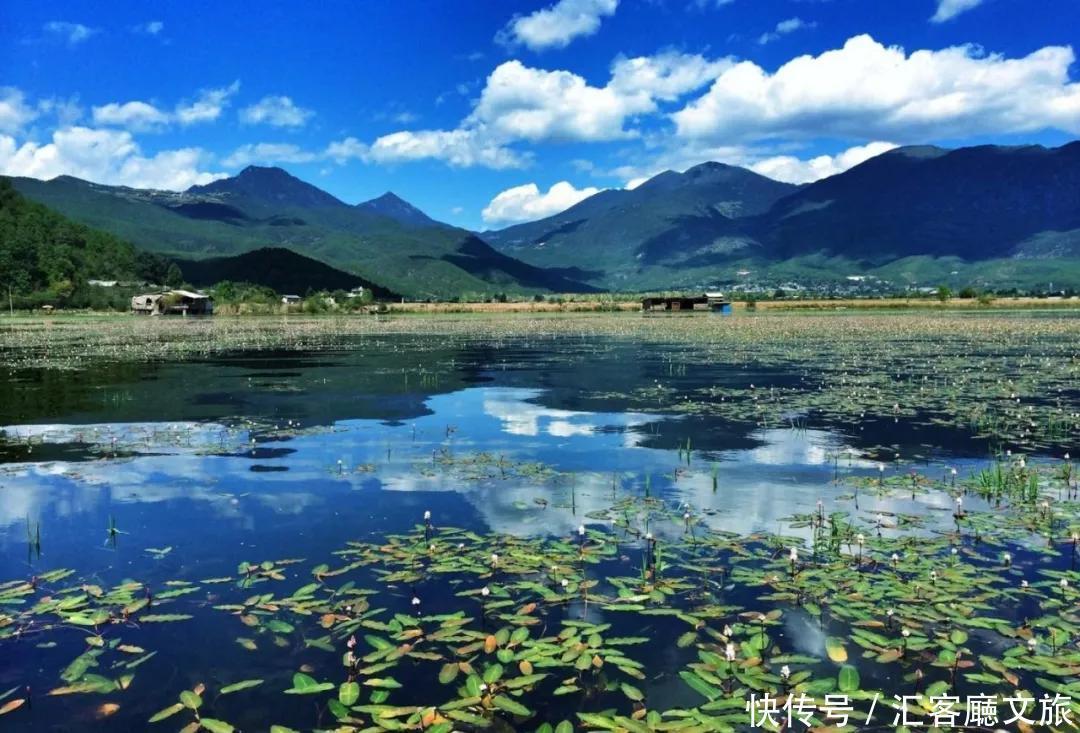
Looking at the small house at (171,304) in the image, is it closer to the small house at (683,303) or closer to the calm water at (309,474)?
the small house at (683,303)

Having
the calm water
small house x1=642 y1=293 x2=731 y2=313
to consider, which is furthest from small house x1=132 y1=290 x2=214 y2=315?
the calm water

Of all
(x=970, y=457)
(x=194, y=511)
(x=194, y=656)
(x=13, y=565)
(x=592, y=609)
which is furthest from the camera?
(x=970, y=457)

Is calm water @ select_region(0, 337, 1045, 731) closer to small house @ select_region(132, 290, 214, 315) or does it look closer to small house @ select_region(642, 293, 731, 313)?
small house @ select_region(132, 290, 214, 315)

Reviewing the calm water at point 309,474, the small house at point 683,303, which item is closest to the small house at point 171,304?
the small house at point 683,303

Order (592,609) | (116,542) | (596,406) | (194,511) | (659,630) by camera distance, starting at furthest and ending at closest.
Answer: (596,406) → (194,511) → (116,542) → (592,609) → (659,630)

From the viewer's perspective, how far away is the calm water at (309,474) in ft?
28.4

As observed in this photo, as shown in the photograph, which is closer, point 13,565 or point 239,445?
point 13,565

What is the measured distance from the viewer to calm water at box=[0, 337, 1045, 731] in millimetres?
8656

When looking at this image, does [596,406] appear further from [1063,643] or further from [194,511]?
[1063,643]

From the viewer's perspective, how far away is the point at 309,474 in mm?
16016

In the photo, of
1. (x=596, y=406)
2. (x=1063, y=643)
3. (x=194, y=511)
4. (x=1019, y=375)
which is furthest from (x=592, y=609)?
(x=1019, y=375)

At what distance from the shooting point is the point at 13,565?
10492 millimetres

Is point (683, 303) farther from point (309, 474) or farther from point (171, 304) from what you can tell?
point (309, 474)

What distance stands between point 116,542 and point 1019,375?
116 feet
